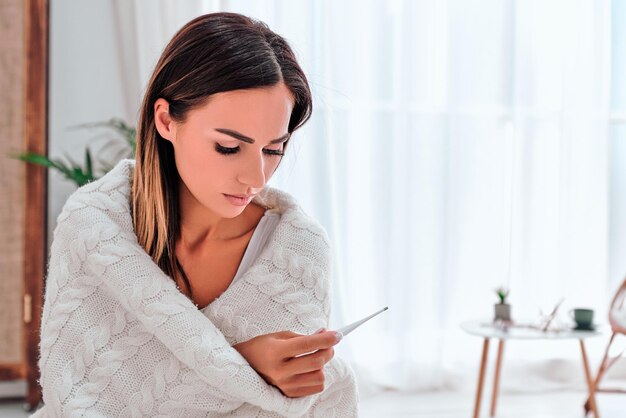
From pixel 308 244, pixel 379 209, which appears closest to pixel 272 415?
pixel 308 244

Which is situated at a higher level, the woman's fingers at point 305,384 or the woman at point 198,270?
the woman at point 198,270

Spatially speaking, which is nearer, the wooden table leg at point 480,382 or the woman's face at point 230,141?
the woman's face at point 230,141

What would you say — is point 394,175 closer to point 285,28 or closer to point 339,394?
point 285,28

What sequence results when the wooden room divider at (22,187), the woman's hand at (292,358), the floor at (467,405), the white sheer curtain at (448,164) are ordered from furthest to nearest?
the white sheer curtain at (448,164) → the floor at (467,405) → the wooden room divider at (22,187) → the woman's hand at (292,358)

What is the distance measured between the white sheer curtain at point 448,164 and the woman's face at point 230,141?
224cm

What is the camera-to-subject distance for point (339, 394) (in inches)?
54.9

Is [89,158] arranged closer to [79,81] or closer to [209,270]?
[79,81]

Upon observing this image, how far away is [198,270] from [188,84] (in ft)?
1.12

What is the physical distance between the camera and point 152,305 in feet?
4.20

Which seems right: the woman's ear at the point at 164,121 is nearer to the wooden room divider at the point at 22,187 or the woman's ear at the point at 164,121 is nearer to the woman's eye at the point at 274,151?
the woman's eye at the point at 274,151

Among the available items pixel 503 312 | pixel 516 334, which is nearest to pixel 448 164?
pixel 503 312

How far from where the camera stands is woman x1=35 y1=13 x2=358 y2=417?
1.23 meters

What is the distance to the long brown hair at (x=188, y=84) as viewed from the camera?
121 cm

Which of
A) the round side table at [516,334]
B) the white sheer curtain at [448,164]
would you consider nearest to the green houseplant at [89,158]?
the white sheer curtain at [448,164]
